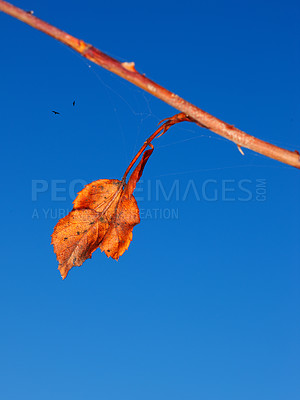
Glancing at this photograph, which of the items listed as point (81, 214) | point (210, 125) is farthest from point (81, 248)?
point (210, 125)

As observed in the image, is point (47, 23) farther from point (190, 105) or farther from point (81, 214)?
point (81, 214)

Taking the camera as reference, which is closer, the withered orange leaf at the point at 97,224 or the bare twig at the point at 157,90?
the bare twig at the point at 157,90

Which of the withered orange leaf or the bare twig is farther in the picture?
the withered orange leaf

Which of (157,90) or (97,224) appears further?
(97,224)

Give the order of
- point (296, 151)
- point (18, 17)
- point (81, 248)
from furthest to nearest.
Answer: point (81, 248)
point (296, 151)
point (18, 17)
